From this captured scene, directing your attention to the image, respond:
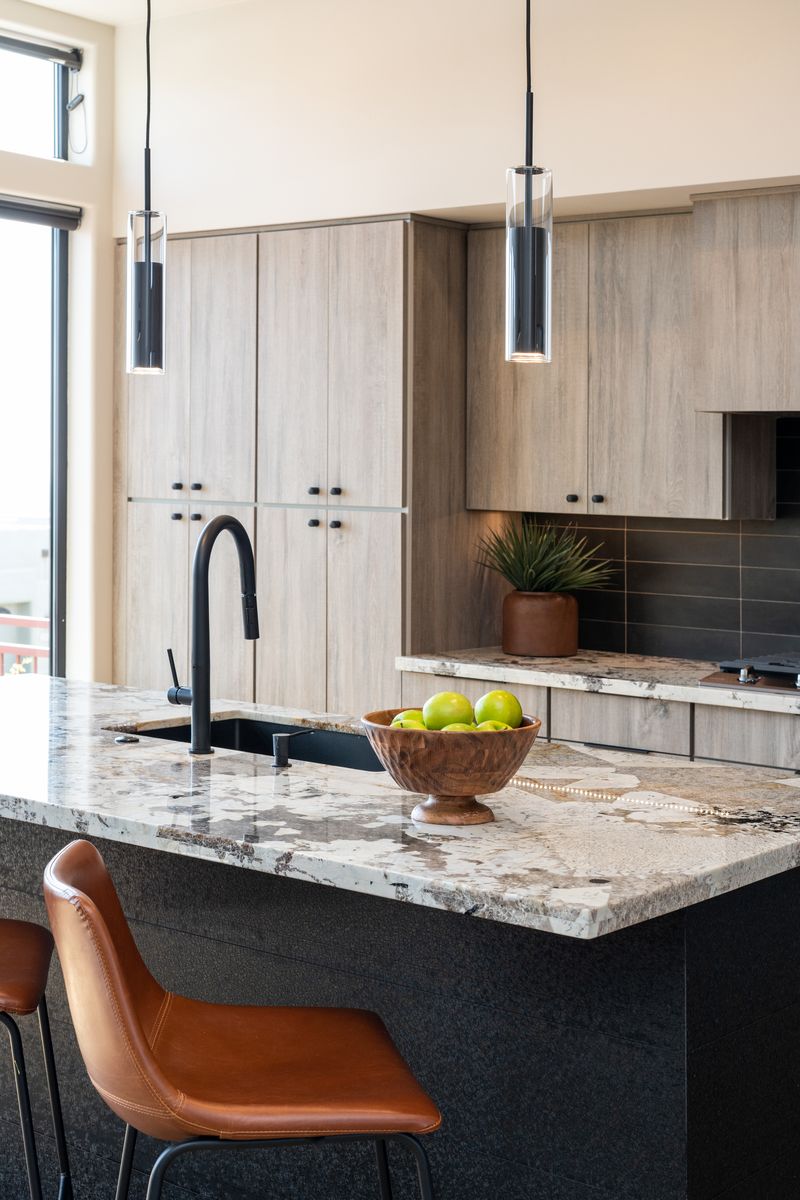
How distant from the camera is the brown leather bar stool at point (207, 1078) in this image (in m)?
1.71

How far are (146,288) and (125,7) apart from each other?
103 inches

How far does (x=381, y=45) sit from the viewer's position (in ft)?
15.4

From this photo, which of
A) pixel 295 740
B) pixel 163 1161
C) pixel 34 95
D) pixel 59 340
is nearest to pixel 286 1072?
pixel 163 1161

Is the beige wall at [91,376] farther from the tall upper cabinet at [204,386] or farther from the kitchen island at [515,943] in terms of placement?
the kitchen island at [515,943]

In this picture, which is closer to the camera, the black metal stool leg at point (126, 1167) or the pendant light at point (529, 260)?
the black metal stool leg at point (126, 1167)

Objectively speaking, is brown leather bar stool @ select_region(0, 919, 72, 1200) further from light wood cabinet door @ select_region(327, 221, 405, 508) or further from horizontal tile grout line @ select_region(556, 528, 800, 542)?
horizontal tile grout line @ select_region(556, 528, 800, 542)

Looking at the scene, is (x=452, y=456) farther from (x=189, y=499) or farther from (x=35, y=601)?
(x=35, y=601)

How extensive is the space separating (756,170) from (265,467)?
2.02 metres

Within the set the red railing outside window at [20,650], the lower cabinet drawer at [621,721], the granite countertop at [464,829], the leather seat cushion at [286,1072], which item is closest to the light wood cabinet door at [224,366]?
the red railing outside window at [20,650]

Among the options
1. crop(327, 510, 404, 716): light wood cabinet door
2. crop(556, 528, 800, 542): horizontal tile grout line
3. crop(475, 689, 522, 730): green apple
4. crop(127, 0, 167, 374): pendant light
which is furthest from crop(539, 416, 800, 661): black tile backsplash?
crop(475, 689, 522, 730): green apple

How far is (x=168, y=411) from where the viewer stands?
17.6 feet

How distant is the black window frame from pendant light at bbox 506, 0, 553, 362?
3.33 m

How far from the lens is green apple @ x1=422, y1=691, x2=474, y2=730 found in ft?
6.97

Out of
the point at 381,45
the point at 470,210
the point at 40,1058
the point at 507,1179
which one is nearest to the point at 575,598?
A: the point at 470,210
